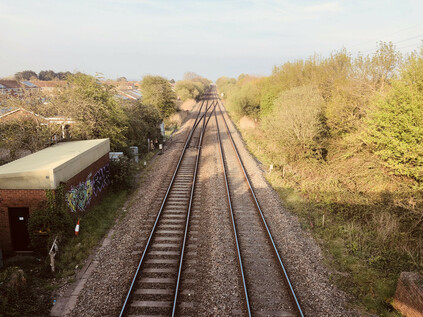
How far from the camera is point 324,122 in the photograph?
20141 millimetres

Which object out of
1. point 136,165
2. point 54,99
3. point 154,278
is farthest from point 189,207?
point 54,99

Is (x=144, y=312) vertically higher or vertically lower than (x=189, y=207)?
lower

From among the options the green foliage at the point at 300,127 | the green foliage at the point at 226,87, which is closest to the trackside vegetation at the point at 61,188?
the green foliage at the point at 300,127

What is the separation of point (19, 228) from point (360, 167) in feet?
53.6

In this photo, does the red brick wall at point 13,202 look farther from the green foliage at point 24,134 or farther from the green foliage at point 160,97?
the green foliage at point 160,97

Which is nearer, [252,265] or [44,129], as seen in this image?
[252,265]

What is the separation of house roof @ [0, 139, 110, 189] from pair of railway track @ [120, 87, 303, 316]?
396 cm

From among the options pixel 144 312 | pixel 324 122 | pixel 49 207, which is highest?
pixel 324 122

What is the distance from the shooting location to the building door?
10031 mm

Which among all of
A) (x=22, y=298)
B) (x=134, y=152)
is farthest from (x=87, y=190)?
(x=134, y=152)

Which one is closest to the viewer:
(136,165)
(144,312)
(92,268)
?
(144,312)

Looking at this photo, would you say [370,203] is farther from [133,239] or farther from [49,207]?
[49,207]

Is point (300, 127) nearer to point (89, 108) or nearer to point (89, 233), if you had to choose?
point (89, 108)

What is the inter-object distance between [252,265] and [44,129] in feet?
45.0
